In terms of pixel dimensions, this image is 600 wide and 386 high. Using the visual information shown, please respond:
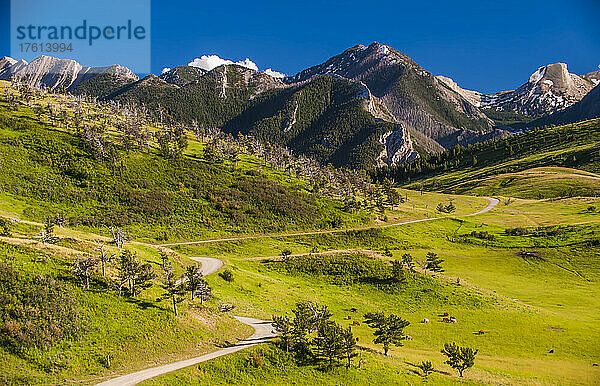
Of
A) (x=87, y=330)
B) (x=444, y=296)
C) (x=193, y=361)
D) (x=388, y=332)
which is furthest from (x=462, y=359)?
(x=87, y=330)

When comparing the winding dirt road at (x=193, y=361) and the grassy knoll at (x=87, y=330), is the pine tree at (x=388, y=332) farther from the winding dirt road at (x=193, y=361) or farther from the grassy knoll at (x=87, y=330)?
the grassy knoll at (x=87, y=330)

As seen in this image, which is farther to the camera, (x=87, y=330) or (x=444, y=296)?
(x=444, y=296)

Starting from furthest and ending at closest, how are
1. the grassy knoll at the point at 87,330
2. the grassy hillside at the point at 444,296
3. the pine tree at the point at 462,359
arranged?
the pine tree at the point at 462,359
the grassy hillside at the point at 444,296
the grassy knoll at the point at 87,330

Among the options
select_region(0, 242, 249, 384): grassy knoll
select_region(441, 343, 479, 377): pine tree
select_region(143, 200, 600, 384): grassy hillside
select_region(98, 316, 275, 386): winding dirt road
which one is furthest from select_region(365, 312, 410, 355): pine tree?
select_region(0, 242, 249, 384): grassy knoll

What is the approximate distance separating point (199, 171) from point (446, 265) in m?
119

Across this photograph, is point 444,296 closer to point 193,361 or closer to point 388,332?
point 388,332

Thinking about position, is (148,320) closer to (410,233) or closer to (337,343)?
(337,343)

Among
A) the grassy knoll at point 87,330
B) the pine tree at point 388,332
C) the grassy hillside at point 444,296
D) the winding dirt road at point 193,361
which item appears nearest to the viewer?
the grassy knoll at point 87,330

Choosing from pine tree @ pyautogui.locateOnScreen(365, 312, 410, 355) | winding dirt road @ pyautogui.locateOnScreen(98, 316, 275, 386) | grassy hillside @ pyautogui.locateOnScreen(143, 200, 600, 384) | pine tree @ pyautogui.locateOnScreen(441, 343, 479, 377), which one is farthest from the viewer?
pine tree @ pyautogui.locateOnScreen(365, 312, 410, 355)

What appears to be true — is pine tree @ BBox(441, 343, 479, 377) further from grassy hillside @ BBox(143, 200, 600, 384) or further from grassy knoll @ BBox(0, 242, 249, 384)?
grassy knoll @ BBox(0, 242, 249, 384)

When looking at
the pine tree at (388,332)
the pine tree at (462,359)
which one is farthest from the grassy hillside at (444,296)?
the pine tree at (388,332)

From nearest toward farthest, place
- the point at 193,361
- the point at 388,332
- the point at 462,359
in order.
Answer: the point at 193,361, the point at 462,359, the point at 388,332

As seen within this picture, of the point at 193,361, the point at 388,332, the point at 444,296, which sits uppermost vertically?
the point at 193,361

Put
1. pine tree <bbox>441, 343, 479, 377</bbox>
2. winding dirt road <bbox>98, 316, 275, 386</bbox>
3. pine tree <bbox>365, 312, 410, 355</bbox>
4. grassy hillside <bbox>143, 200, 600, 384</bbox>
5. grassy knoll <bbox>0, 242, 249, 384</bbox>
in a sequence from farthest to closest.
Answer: pine tree <bbox>365, 312, 410, 355</bbox>, pine tree <bbox>441, 343, 479, 377</bbox>, grassy hillside <bbox>143, 200, 600, 384</bbox>, winding dirt road <bbox>98, 316, 275, 386</bbox>, grassy knoll <bbox>0, 242, 249, 384</bbox>
